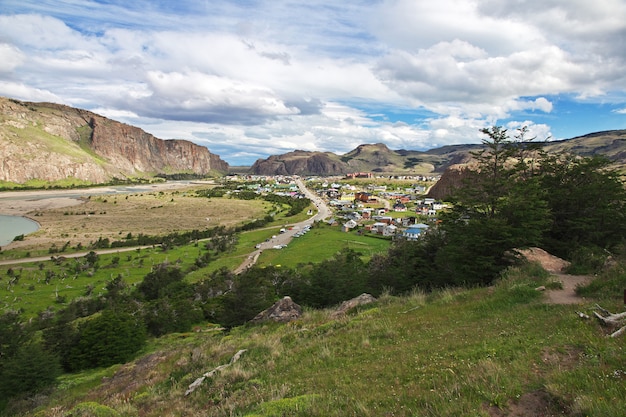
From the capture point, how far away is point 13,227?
299 ft

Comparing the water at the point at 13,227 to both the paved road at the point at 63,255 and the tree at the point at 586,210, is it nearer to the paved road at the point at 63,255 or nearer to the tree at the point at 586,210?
the paved road at the point at 63,255

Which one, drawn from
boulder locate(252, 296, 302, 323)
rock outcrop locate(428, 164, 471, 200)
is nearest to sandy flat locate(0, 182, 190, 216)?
boulder locate(252, 296, 302, 323)

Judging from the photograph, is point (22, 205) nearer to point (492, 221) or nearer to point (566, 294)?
point (492, 221)

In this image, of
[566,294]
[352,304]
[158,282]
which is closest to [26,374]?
[352,304]

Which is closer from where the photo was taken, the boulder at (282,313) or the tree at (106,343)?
the boulder at (282,313)

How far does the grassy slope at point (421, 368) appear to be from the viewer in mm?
5395

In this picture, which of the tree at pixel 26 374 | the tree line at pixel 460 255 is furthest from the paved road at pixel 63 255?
the tree at pixel 26 374

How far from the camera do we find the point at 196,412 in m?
7.97

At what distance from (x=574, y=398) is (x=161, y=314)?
106 feet

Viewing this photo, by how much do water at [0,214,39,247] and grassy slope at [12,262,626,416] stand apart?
281ft

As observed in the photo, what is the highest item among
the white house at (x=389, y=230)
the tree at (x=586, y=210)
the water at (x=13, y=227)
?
the tree at (x=586, y=210)

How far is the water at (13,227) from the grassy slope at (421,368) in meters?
85.7

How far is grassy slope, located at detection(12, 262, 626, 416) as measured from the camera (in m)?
5.39

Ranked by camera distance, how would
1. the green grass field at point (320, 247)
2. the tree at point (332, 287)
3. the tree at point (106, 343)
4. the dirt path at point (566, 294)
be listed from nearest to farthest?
1. the dirt path at point (566, 294)
2. the tree at point (106, 343)
3. the tree at point (332, 287)
4. the green grass field at point (320, 247)
